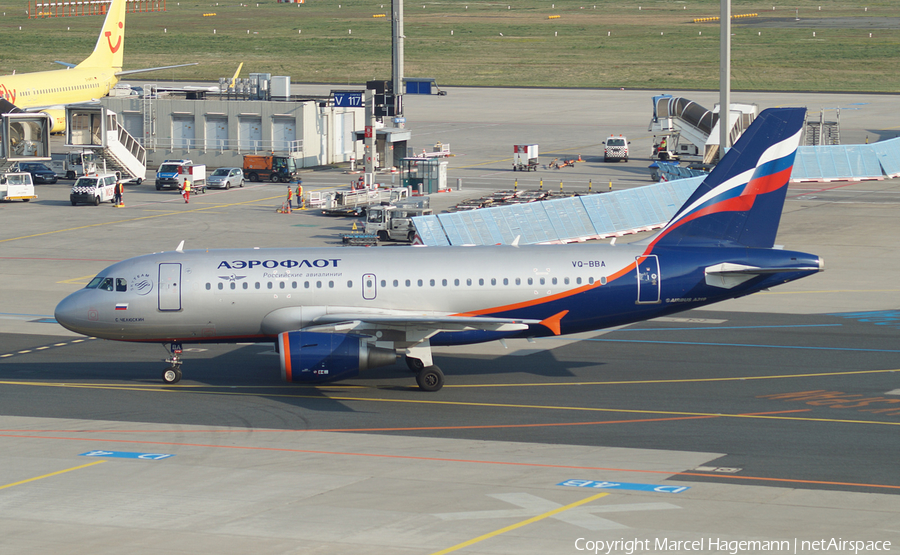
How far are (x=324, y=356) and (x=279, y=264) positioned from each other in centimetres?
421

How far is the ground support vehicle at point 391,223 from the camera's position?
6794 centimetres

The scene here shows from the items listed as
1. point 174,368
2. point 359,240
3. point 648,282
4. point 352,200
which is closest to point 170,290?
point 174,368

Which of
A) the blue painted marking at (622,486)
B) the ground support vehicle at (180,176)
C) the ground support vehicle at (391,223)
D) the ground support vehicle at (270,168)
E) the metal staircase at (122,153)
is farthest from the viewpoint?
the ground support vehicle at (270,168)

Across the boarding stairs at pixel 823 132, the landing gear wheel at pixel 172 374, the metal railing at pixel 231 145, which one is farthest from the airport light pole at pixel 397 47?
the landing gear wheel at pixel 172 374

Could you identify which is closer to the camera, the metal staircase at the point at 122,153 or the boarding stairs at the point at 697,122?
the metal staircase at the point at 122,153

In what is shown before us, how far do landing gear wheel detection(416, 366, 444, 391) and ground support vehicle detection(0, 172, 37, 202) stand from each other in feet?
200

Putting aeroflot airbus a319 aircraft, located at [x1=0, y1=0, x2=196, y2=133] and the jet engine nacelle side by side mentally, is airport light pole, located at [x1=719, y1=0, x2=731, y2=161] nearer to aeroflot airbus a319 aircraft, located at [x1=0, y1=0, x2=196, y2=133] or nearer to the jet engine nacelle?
the jet engine nacelle

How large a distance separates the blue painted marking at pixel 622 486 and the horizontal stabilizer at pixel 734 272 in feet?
39.8

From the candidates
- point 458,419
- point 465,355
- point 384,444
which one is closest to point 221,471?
point 384,444

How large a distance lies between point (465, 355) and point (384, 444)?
40.3 ft

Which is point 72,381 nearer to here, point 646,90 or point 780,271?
point 780,271

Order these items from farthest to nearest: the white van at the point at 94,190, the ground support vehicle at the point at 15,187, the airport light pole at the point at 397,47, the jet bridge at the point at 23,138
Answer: the airport light pole at the point at 397,47, the jet bridge at the point at 23,138, the ground support vehicle at the point at 15,187, the white van at the point at 94,190

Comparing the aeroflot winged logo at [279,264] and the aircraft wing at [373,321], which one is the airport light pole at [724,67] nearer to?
the aircraft wing at [373,321]

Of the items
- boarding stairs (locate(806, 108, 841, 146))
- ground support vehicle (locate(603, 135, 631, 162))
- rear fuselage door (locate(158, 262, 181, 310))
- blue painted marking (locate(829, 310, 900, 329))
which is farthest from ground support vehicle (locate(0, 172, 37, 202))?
boarding stairs (locate(806, 108, 841, 146))
